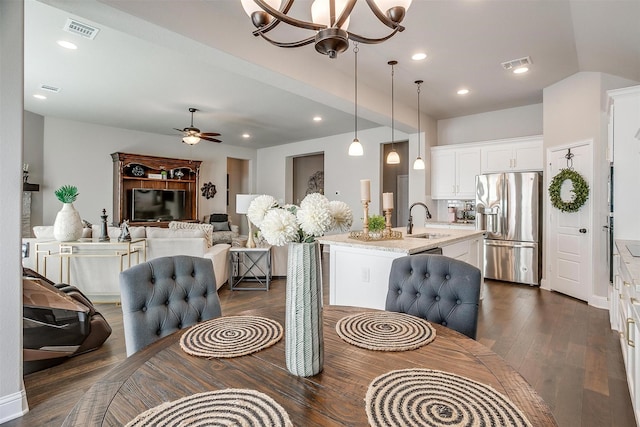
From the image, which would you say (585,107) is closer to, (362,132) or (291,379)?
(362,132)

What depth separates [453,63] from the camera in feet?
12.7

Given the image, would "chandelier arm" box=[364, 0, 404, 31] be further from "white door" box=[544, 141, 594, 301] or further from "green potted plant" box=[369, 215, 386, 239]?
"white door" box=[544, 141, 594, 301]

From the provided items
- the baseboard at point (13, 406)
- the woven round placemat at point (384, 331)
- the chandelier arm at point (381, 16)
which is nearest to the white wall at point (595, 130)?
the chandelier arm at point (381, 16)

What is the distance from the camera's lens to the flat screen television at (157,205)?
7.20m

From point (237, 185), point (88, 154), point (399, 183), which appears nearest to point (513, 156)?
point (399, 183)

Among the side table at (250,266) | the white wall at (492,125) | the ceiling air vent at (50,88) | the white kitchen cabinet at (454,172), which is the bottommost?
the side table at (250,266)

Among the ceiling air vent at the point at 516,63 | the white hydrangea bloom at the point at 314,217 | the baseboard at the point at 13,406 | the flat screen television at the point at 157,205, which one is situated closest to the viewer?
the white hydrangea bloom at the point at 314,217

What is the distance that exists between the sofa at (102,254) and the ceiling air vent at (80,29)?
6.99ft

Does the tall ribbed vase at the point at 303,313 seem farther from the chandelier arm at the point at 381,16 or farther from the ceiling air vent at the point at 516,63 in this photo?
the ceiling air vent at the point at 516,63

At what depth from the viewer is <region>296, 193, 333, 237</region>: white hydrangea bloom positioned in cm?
93

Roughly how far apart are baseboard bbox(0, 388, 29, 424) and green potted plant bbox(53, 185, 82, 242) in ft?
7.37

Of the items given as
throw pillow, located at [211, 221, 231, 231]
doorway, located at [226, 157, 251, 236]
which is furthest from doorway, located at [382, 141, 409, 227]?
throw pillow, located at [211, 221, 231, 231]

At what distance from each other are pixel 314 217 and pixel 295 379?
0.46 meters

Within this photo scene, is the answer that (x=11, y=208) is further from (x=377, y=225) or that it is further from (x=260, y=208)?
(x=377, y=225)
